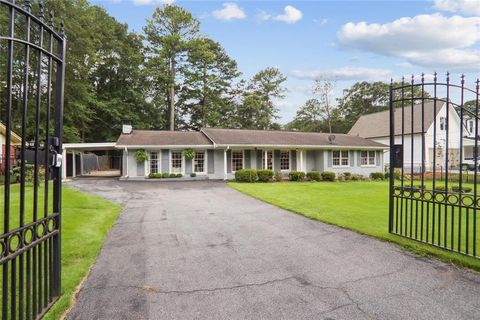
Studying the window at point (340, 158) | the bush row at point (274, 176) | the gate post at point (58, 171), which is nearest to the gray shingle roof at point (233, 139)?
the window at point (340, 158)

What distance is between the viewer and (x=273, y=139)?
24031mm

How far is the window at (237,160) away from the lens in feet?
72.2

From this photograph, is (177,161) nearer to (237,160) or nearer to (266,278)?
(237,160)

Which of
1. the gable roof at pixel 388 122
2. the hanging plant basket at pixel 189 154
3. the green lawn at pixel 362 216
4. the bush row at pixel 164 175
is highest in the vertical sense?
the gable roof at pixel 388 122

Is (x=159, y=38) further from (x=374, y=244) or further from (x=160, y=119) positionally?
(x=374, y=244)

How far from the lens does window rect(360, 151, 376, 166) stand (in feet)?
82.3

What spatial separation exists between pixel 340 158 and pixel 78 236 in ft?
70.5

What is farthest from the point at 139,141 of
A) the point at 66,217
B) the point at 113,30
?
the point at 113,30

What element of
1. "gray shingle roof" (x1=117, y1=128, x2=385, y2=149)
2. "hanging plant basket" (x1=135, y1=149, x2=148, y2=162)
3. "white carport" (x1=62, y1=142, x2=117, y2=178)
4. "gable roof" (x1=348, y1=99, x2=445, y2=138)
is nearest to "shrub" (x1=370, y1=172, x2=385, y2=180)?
"gray shingle roof" (x1=117, y1=128, x2=385, y2=149)

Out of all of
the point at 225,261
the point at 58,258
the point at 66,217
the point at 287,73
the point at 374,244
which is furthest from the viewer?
the point at 287,73

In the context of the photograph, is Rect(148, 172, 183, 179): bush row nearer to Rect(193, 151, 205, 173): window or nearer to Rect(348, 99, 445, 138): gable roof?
Rect(193, 151, 205, 173): window

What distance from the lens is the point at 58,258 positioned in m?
3.35

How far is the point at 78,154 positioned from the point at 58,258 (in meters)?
25.6

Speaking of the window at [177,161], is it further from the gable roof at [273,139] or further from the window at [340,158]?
the window at [340,158]
